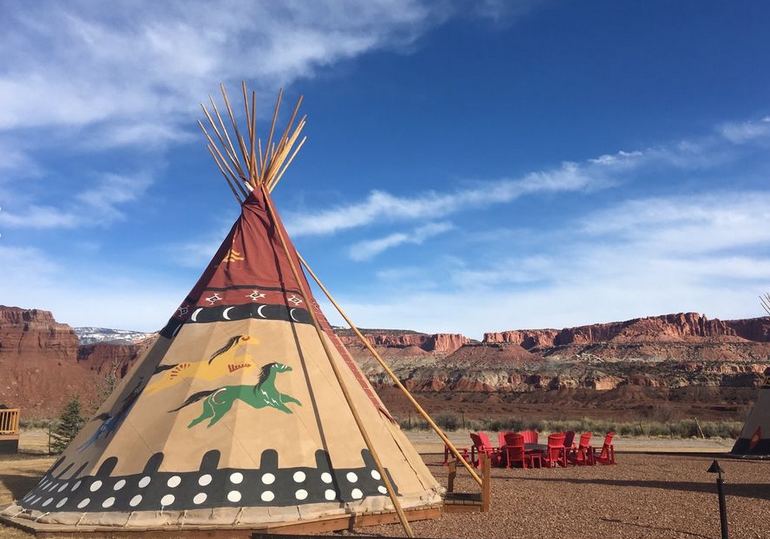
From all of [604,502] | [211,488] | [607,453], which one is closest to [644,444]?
[607,453]

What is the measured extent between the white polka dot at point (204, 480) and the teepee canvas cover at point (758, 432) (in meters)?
16.5

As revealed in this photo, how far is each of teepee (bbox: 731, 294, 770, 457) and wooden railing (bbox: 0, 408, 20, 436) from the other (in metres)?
24.0

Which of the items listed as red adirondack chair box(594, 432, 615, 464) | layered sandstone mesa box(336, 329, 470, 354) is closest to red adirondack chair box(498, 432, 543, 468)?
red adirondack chair box(594, 432, 615, 464)

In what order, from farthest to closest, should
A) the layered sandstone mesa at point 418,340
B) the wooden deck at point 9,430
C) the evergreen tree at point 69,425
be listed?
the layered sandstone mesa at point 418,340
the evergreen tree at point 69,425
the wooden deck at point 9,430

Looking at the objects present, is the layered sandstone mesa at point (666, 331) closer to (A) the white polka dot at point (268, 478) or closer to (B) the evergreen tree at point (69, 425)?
(B) the evergreen tree at point (69, 425)

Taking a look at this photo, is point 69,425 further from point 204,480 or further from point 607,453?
point 607,453

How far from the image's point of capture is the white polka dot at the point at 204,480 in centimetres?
658

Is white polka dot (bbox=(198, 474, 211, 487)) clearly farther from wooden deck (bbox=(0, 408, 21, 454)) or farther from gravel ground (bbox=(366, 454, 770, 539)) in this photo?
wooden deck (bbox=(0, 408, 21, 454))

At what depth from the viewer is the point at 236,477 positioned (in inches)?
261

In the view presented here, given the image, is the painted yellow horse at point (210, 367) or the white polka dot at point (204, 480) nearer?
the white polka dot at point (204, 480)

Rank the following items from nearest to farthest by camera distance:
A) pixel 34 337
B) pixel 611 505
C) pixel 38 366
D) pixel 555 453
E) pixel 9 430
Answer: pixel 611 505 < pixel 555 453 < pixel 9 430 < pixel 38 366 < pixel 34 337

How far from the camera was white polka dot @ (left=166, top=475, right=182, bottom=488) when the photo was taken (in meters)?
6.58

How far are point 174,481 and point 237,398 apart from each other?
51.7 inches

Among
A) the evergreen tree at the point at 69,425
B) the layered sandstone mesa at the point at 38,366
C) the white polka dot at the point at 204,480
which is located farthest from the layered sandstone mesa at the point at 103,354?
the white polka dot at the point at 204,480
